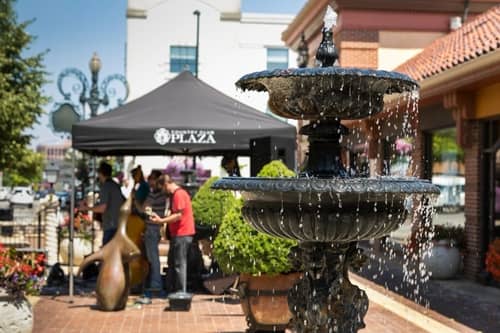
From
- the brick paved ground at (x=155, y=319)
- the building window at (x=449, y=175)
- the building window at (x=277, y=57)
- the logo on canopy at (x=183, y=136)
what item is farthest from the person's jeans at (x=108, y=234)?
the building window at (x=277, y=57)

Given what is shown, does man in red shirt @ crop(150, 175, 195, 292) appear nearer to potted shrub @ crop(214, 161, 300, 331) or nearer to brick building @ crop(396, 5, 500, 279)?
potted shrub @ crop(214, 161, 300, 331)

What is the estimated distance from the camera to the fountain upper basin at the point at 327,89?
18.1 feet

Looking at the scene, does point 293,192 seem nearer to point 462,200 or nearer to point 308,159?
point 308,159

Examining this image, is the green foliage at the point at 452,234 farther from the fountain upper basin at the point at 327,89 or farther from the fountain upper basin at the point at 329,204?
the fountain upper basin at the point at 329,204

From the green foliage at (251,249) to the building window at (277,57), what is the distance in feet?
135

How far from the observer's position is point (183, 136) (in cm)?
1134

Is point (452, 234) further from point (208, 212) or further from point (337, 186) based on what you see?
point (337, 186)

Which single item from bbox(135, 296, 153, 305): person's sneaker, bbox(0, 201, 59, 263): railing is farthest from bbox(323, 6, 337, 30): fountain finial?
bbox(0, 201, 59, 263): railing

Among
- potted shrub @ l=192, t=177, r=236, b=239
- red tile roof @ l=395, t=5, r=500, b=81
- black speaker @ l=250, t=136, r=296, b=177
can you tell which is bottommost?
potted shrub @ l=192, t=177, r=236, b=239

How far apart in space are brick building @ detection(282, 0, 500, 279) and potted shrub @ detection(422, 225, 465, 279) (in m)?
0.19

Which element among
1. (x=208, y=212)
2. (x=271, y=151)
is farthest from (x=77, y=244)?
(x=271, y=151)

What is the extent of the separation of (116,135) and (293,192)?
642 cm

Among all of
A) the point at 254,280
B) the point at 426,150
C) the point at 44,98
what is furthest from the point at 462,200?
the point at 44,98

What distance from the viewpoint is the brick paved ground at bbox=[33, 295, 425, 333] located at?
9078 mm
